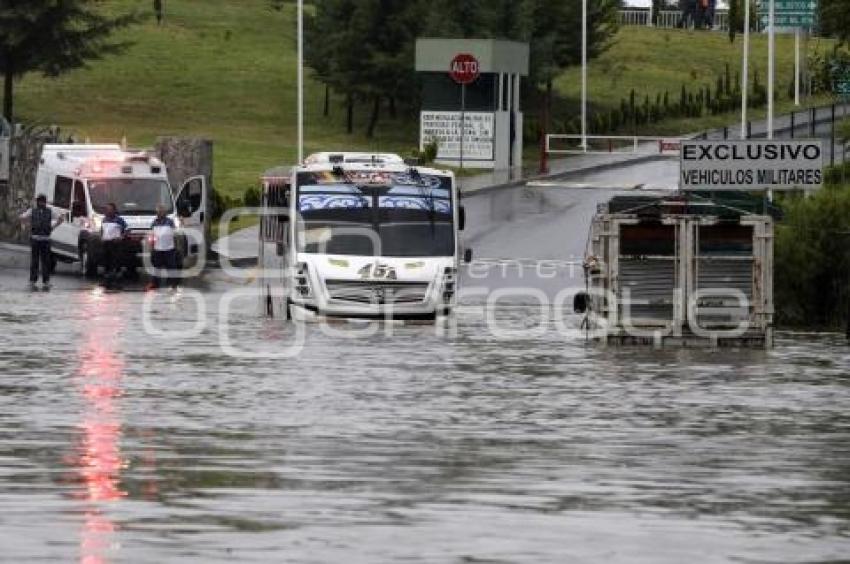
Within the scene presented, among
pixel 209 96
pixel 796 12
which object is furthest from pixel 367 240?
pixel 209 96

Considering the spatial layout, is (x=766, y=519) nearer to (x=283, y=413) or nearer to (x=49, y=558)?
(x=49, y=558)

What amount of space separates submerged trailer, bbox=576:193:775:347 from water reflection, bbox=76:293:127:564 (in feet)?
21.0

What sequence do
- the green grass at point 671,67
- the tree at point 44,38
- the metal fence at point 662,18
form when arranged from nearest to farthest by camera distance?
the tree at point 44,38 → the green grass at point 671,67 → the metal fence at point 662,18

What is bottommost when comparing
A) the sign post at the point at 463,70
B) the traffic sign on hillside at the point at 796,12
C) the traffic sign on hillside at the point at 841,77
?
the traffic sign on hillside at the point at 841,77

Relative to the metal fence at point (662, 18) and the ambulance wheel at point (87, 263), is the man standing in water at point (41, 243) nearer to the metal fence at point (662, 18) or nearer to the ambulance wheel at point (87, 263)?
the ambulance wheel at point (87, 263)

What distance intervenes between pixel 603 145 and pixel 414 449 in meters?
67.8

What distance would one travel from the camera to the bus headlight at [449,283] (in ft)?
117

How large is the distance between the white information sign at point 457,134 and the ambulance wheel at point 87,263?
2911 centimetres

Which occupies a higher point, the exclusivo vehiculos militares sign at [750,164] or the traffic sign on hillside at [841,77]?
the traffic sign on hillside at [841,77]

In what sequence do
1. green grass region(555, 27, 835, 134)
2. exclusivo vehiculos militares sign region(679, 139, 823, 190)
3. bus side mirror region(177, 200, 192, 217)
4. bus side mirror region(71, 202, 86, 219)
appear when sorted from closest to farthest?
exclusivo vehiculos militares sign region(679, 139, 823, 190) < bus side mirror region(177, 200, 192, 217) < bus side mirror region(71, 202, 86, 219) < green grass region(555, 27, 835, 134)

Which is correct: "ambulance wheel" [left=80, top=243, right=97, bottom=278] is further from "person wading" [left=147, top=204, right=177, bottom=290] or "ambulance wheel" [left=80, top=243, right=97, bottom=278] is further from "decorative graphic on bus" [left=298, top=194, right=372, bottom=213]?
"decorative graphic on bus" [left=298, top=194, right=372, bottom=213]

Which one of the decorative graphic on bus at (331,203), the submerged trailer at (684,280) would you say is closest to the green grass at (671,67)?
the decorative graphic on bus at (331,203)

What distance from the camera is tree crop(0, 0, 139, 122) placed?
79.2 metres

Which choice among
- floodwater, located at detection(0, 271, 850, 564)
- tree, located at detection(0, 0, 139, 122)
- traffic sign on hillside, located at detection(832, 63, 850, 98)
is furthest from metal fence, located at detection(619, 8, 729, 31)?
floodwater, located at detection(0, 271, 850, 564)
